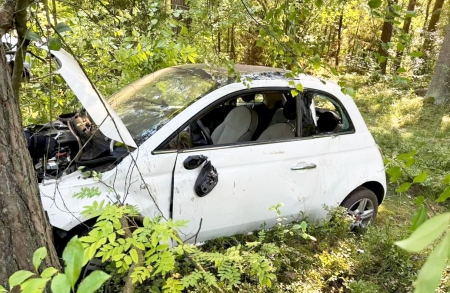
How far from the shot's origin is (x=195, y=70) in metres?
3.24

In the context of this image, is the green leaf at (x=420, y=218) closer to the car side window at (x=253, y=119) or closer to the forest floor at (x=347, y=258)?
the forest floor at (x=347, y=258)

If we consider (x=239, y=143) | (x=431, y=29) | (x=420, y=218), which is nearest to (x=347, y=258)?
(x=239, y=143)

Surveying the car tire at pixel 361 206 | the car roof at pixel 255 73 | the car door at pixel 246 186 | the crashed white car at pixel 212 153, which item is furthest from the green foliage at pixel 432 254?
the car tire at pixel 361 206

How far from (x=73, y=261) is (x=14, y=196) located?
0.75m

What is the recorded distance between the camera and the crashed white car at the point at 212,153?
2.37 metres

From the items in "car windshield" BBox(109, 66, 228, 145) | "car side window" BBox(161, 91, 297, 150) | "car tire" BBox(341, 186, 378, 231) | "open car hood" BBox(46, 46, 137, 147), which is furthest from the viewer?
"car tire" BBox(341, 186, 378, 231)

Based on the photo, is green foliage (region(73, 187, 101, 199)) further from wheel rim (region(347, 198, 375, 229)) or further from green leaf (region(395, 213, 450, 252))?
wheel rim (region(347, 198, 375, 229))

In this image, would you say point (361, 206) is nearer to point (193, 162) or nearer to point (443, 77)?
point (193, 162)

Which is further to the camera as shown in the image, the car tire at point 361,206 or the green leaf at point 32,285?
the car tire at point 361,206

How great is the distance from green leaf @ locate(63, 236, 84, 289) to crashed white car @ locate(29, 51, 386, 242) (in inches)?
52.3

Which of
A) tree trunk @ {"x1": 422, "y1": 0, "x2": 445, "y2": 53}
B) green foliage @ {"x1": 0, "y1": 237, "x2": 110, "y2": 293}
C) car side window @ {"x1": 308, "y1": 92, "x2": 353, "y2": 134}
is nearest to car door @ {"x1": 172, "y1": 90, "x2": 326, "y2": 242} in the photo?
car side window @ {"x1": 308, "y1": 92, "x2": 353, "y2": 134}

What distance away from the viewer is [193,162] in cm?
261

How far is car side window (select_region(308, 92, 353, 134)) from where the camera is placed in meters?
3.35

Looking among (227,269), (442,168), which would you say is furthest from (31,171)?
(442,168)
